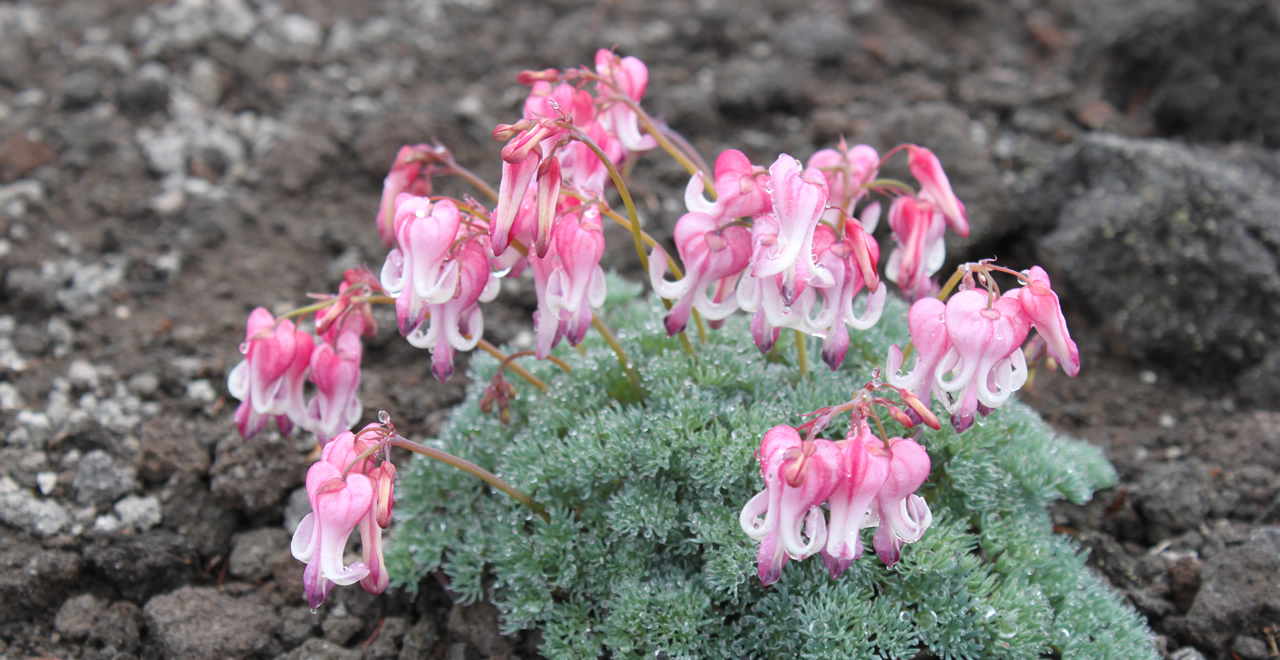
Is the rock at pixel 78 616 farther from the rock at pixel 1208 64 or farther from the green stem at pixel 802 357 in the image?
the rock at pixel 1208 64

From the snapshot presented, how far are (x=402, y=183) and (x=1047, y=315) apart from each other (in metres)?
1.81

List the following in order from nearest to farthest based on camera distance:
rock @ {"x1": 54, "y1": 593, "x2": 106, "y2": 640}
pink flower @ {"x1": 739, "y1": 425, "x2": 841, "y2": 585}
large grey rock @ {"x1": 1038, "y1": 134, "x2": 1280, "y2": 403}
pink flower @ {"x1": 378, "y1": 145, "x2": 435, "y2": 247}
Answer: pink flower @ {"x1": 739, "y1": 425, "x2": 841, "y2": 585}, pink flower @ {"x1": 378, "y1": 145, "x2": 435, "y2": 247}, rock @ {"x1": 54, "y1": 593, "x2": 106, "y2": 640}, large grey rock @ {"x1": 1038, "y1": 134, "x2": 1280, "y2": 403}

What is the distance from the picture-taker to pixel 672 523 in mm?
2654

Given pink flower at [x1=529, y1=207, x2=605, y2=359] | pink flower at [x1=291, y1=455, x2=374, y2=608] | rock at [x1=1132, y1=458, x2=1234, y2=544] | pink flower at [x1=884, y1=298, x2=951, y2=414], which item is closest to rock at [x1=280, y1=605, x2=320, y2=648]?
pink flower at [x1=291, y1=455, x2=374, y2=608]

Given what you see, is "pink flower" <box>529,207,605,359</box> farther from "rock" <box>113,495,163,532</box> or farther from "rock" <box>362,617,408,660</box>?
"rock" <box>113,495,163,532</box>

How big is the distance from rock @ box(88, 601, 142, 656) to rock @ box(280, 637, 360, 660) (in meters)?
0.53

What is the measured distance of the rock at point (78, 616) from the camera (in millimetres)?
2986

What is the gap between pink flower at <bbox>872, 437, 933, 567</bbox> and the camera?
191 cm

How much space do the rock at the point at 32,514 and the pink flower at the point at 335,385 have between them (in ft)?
4.43

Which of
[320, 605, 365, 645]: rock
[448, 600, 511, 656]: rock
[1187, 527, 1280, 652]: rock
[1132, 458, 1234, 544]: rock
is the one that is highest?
[1187, 527, 1280, 652]: rock

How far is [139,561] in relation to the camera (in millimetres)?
3150

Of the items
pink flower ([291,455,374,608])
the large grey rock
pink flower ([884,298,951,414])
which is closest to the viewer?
pink flower ([291,455,374,608])

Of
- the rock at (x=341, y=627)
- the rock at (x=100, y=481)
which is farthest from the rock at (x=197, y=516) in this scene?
the rock at (x=341, y=627)

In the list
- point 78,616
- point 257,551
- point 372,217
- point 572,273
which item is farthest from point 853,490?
point 372,217
